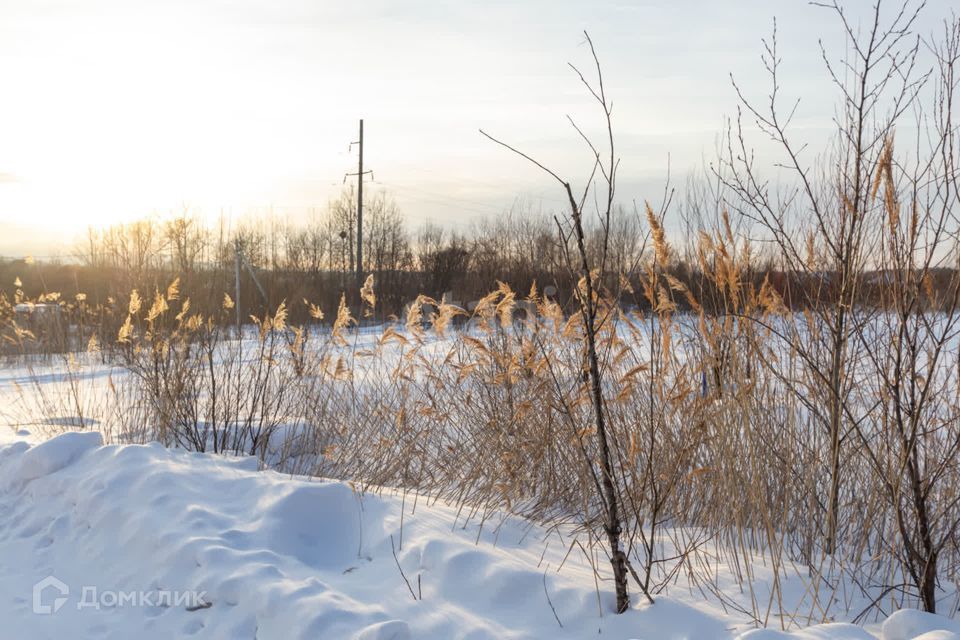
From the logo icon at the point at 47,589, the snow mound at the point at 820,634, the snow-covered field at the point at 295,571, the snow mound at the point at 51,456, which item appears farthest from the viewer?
the snow mound at the point at 51,456

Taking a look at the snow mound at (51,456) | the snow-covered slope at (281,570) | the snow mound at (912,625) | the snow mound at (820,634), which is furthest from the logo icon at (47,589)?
the snow mound at (912,625)

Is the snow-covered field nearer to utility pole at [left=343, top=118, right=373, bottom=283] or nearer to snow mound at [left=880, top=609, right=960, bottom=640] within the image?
snow mound at [left=880, top=609, right=960, bottom=640]

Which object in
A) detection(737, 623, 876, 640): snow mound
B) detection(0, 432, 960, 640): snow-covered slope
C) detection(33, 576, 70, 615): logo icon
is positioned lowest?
detection(33, 576, 70, 615): logo icon

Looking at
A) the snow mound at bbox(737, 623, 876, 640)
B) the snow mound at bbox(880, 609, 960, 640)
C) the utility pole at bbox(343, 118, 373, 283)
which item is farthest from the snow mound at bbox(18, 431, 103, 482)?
the utility pole at bbox(343, 118, 373, 283)

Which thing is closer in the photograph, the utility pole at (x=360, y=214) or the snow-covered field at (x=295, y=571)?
the snow-covered field at (x=295, y=571)

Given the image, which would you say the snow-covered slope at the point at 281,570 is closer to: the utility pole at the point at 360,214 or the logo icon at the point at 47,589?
the logo icon at the point at 47,589

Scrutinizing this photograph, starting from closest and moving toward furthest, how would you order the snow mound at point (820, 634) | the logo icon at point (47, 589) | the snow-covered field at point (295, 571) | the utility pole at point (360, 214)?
the snow mound at point (820, 634), the snow-covered field at point (295, 571), the logo icon at point (47, 589), the utility pole at point (360, 214)

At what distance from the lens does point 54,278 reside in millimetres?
21500

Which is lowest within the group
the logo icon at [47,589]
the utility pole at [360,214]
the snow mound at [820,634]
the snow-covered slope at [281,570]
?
the logo icon at [47,589]

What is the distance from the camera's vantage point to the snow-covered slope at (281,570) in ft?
7.91

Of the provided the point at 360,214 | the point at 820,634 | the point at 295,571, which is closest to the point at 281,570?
the point at 295,571

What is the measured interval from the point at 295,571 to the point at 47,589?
1090 millimetres

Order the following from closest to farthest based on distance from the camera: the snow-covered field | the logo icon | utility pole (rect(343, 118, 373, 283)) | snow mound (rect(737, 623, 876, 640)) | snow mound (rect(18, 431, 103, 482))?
1. snow mound (rect(737, 623, 876, 640))
2. the snow-covered field
3. the logo icon
4. snow mound (rect(18, 431, 103, 482))
5. utility pole (rect(343, 118, 373, 283))

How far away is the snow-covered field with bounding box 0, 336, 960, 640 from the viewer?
2.40 m
